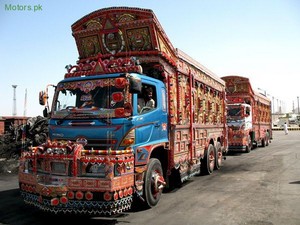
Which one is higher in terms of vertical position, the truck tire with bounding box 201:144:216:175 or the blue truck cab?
the blue truck cab

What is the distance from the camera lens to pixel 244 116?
17.8 meters

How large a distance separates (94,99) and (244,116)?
1351 cm

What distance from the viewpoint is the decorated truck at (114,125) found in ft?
16.6

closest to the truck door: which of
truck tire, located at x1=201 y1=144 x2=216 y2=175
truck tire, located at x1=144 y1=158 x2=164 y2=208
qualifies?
truck tire, located at x1=144 y1=158 x2=164 y2=208

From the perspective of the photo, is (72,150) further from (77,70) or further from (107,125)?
(77,70)

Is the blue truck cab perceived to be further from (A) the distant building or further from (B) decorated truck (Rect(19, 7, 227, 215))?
(A) the distant building

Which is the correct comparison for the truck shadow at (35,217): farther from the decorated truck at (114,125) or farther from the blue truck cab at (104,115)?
the blue truck cab at (104,115)

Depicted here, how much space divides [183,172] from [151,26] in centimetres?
404

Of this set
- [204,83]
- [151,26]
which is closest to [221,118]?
[204,83]

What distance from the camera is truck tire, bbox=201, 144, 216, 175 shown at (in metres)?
10.9

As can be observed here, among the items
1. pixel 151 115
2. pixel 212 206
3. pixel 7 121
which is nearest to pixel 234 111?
pixel 212 206

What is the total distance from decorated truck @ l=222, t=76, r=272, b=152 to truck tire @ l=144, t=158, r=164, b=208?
480 inches

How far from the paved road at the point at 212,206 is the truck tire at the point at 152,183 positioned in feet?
0.74

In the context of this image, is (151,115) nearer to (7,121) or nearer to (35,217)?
(35,217)
